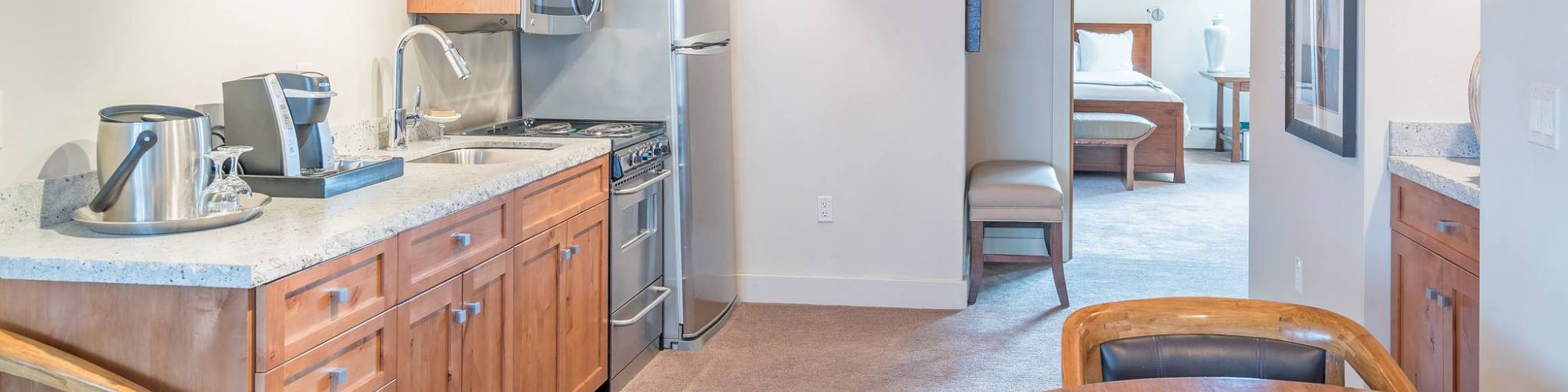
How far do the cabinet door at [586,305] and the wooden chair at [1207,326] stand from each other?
166 centimetres

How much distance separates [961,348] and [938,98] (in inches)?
38.2

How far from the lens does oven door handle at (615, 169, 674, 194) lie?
361 centimetres

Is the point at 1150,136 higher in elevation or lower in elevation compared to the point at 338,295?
higher

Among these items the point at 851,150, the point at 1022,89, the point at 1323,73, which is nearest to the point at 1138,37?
the point at 1022,89

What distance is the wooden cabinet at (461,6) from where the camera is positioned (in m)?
3.51

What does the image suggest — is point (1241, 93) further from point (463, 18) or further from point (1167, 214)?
point (463, 18)

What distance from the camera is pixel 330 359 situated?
6.94 ft

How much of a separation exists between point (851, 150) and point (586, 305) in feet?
5.38

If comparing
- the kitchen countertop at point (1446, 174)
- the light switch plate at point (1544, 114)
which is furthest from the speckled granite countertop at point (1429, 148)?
the light switch plate at point (1544, 114)

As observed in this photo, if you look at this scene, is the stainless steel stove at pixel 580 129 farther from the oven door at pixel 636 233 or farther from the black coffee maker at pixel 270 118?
the black coffee maker at pixel 270 118

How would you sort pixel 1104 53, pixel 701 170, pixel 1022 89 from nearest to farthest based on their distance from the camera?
pixel 701 170 → pixel 1022 89 → pixel 1104 53

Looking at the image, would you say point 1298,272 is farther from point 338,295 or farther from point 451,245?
point 338,295

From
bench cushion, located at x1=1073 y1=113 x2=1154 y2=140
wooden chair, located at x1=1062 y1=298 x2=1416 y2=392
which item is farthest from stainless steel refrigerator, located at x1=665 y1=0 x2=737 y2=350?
bench cushion, located at x1=1073 y1=113 x2=1154 y2=140

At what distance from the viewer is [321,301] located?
205cm
